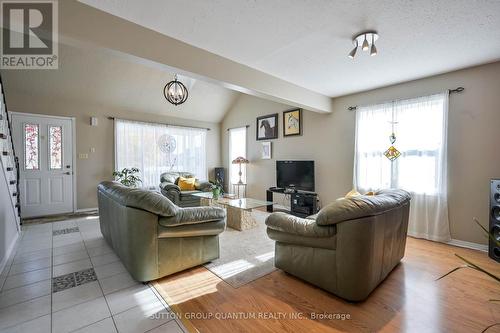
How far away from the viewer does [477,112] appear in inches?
123

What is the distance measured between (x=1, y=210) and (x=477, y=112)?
6.16 meters

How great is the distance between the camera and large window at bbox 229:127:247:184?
6658mm

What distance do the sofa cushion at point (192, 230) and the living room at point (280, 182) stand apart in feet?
0.05

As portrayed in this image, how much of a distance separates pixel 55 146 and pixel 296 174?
5253mm

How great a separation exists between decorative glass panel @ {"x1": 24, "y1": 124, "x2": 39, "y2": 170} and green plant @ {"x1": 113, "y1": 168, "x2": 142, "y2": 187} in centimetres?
143

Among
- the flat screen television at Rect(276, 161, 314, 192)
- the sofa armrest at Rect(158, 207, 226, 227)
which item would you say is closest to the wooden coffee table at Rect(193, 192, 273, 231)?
the sofa armrest at Rect(158, 207, 226, 227)

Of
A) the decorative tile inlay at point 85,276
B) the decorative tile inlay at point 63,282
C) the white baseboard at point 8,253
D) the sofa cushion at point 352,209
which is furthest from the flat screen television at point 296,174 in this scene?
the white baseboard at point 8,253

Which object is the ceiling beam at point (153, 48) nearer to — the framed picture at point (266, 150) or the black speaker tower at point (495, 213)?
the framed picture at point (266, 150)

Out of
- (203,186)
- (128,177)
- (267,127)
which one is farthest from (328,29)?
(128,177)

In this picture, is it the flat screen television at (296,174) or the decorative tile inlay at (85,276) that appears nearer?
the decorative tile inlay at (85,276)

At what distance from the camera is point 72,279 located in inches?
89.2

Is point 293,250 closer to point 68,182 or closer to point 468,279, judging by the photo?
point 468,279

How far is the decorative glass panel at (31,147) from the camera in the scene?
179 inches

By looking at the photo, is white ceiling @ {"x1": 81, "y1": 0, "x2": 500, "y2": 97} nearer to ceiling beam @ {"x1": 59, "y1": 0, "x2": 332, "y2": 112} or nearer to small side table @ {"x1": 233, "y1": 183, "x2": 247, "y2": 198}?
ceiling beam @ {"x1": 59, "y1": 0, "x2": 332, "y2": 112}
